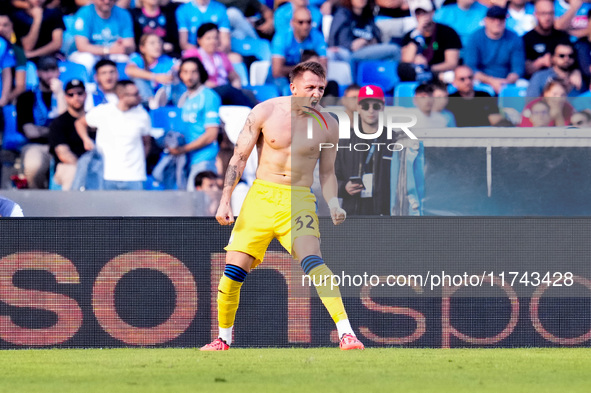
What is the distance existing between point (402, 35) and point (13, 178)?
4.93 meters

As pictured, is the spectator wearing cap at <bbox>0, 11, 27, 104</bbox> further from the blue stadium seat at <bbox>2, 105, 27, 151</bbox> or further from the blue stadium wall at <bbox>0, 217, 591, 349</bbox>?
the blue stadium wall at <bbox>0, 217, 591, 349</bbox>

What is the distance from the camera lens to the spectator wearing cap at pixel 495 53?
35.4 ft

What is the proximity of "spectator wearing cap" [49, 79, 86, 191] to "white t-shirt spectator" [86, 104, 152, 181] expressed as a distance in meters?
0.19

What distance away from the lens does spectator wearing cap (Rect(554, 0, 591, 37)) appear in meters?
10.9

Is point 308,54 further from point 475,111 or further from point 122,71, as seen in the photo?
point 475,111

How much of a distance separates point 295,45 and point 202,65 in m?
1.15

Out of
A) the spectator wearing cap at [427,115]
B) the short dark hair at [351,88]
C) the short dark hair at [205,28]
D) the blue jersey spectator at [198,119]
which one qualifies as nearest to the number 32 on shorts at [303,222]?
the spectator wearing cap at [427,115]

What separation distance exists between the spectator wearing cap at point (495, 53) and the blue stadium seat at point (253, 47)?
2.46 metres

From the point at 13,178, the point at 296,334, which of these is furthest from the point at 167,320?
the point at 13,178

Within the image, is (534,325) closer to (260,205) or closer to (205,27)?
(260,205)

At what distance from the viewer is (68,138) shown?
971 cm

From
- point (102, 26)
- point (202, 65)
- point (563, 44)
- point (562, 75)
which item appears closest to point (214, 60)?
point (202, 65)

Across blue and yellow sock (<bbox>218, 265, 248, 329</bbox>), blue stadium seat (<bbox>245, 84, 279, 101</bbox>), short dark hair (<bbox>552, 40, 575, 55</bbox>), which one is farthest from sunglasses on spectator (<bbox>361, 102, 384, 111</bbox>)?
short dark hair (<bbox>552, 40, 575, 55</bbox>)

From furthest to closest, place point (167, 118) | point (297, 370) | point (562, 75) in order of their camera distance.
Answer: point (562, 75) < point (167, 118) < point (297, 370)
